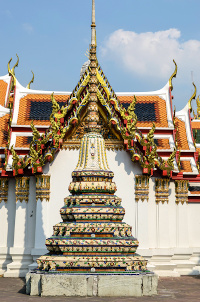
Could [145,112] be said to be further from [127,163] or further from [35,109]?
[35,109]

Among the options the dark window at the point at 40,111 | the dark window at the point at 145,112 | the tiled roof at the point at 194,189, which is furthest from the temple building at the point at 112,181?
the dark window at the point at 145,112

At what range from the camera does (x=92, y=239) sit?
32.9ft

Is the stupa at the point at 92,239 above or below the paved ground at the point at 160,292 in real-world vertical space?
above

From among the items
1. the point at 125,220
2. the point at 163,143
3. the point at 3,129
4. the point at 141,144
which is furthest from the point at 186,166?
the point at 3,129

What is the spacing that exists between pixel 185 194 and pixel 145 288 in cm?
680

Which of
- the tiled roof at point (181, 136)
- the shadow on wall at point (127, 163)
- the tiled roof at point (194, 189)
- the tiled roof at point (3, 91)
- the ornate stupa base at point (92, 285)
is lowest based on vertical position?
the ornate stupa base at point (92, 285)

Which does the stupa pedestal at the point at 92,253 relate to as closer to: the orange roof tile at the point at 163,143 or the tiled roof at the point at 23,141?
the tiled roof at the point at 23,141

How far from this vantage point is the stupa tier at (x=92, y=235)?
32.1 ft

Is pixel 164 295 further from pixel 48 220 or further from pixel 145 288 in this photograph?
pixel 48 220

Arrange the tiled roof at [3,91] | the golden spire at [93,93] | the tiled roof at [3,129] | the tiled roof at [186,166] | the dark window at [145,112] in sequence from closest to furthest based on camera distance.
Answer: the golden spire at [93,93]
the tiled roof at [186,166]
the tiled roof at [3,129]
the dark window at [145,112]
the tiled roof at [3,91]

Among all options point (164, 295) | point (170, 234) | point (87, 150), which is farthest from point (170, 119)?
point (164, 295)

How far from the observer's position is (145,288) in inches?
374

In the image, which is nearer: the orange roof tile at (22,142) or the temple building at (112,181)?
the temple building at (112,181)

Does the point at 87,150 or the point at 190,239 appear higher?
the point at 87,150
